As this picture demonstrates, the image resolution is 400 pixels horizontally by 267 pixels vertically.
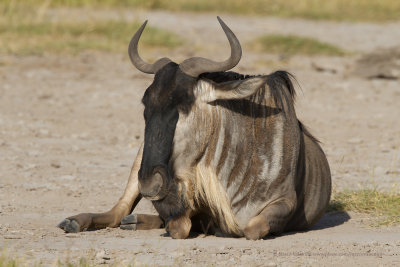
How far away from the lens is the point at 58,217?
6.63 meters

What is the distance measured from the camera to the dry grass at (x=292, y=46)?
653 inches

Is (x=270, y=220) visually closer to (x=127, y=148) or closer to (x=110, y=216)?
(x=110, y=216)

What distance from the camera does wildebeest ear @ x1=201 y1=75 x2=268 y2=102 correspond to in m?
5.54

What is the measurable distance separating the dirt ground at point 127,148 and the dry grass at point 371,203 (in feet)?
0.44

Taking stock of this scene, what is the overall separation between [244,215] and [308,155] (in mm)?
822

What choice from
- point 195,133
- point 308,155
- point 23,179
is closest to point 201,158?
point 195,133

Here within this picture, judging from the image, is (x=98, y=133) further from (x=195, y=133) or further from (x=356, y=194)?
(x=195, y=133)

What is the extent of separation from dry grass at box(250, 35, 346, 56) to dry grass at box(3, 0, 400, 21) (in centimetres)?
470

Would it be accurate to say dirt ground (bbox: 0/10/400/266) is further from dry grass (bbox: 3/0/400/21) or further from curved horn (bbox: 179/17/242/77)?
dry grass (bbox: 3/0/400/21)

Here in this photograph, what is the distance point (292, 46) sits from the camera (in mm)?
16797

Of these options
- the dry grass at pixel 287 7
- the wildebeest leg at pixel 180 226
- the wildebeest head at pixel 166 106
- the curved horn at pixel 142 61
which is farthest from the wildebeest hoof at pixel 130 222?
the dry grass at pixel 287 7

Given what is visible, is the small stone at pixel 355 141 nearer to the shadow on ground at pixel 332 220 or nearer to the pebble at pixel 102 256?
the shadow on ground at pixel 332 220

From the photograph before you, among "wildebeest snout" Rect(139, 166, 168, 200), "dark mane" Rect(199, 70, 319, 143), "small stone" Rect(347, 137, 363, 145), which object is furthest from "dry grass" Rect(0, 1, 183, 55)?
"wildebeest snout" Rect(139, 166, 168, 200)

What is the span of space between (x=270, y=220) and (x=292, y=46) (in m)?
11.3
